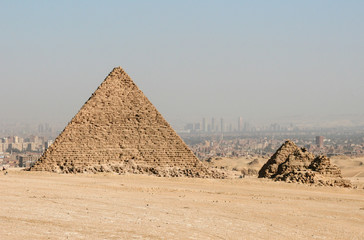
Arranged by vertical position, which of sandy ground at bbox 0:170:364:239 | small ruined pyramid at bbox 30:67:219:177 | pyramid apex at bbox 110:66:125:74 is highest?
pyramid apex at bbox 110:66:125:74

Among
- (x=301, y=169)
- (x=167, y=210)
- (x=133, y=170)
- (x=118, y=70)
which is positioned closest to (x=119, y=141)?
(x=133, y=170)

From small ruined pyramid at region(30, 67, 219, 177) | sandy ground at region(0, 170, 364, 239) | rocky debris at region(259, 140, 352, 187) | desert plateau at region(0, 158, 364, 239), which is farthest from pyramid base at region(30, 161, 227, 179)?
rocky debris at region(259, 140, 352, 187)

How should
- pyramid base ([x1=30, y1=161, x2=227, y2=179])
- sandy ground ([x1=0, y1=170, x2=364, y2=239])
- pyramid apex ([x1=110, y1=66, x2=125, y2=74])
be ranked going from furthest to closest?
pyramid apex ([x1=110, y1=66, x2=125, y2=74]) → pyramid base ([x1=30, y1=161, x2=227, y2=179]) → sandy ground ([x1=0, y1=170, x2=364, y2=239])

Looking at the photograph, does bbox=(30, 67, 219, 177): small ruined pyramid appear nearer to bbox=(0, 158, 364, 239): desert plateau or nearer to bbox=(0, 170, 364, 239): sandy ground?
bbox=(0, 158, 364, 239): desert plateau

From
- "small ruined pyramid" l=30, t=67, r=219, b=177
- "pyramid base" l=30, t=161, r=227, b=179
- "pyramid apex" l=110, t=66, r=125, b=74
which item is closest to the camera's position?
"pyramid base" l=30, t=161, r=227, b=179

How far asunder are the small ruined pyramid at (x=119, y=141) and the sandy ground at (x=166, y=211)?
292 cm

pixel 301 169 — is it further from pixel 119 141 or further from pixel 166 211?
pixel 166 211

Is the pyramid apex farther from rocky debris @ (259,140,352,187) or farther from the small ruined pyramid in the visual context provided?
rocky debris @ (259,140,352,187)

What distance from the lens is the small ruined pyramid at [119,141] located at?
124 ft

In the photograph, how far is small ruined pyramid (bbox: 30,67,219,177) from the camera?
37719 millimetres

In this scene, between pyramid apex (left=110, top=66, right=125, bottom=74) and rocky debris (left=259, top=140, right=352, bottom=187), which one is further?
pyramid apex (left=110, top=66, right=125, bottom=74)

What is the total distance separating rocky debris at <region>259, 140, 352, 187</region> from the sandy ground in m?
2.82

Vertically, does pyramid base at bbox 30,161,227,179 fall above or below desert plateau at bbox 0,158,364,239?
above

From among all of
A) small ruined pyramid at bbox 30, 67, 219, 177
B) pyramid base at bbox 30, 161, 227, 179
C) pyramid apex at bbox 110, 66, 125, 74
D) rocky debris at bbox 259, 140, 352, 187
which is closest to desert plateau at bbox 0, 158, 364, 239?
pyramid base at bbox 30, 161, 227, 179
